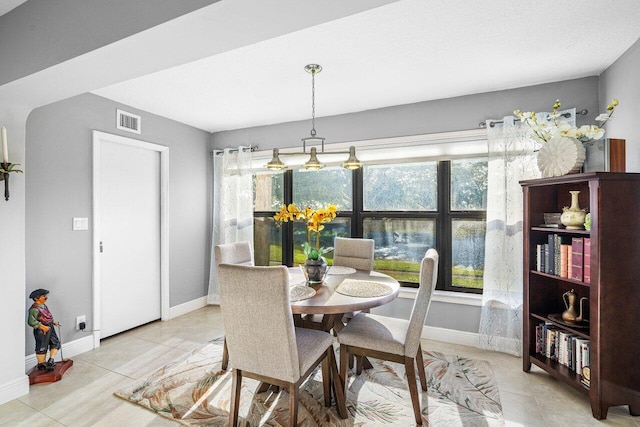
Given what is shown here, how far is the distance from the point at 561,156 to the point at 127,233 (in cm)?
403

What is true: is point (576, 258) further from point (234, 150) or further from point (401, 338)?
point (234, 150)

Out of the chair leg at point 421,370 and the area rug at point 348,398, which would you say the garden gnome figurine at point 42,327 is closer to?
the area rug at point 348,398

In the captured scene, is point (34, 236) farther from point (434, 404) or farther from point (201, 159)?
point (434, 404)

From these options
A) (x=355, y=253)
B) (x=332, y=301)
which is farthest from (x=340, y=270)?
(x=332, y=301)

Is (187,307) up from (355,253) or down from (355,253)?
down

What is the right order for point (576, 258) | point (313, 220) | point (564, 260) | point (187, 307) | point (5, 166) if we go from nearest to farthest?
point (5, 166) → point (576, 258) → point (564, 260) → point (313, 220) → point (187, 307)

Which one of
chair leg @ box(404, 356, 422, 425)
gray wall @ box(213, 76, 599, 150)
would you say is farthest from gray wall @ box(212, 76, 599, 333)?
chair leg @ box(404, 356, 422, 425)

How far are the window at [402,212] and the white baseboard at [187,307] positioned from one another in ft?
3.50

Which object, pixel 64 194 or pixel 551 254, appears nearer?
pixel 551 254

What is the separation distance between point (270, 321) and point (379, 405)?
1.08 meters

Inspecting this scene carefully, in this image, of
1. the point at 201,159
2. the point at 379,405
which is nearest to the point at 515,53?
the point at 379,405

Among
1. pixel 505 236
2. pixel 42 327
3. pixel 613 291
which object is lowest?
pixel 42 327

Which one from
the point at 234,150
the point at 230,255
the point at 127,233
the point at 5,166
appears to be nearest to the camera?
the point at 5,166

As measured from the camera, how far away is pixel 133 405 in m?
2.17
